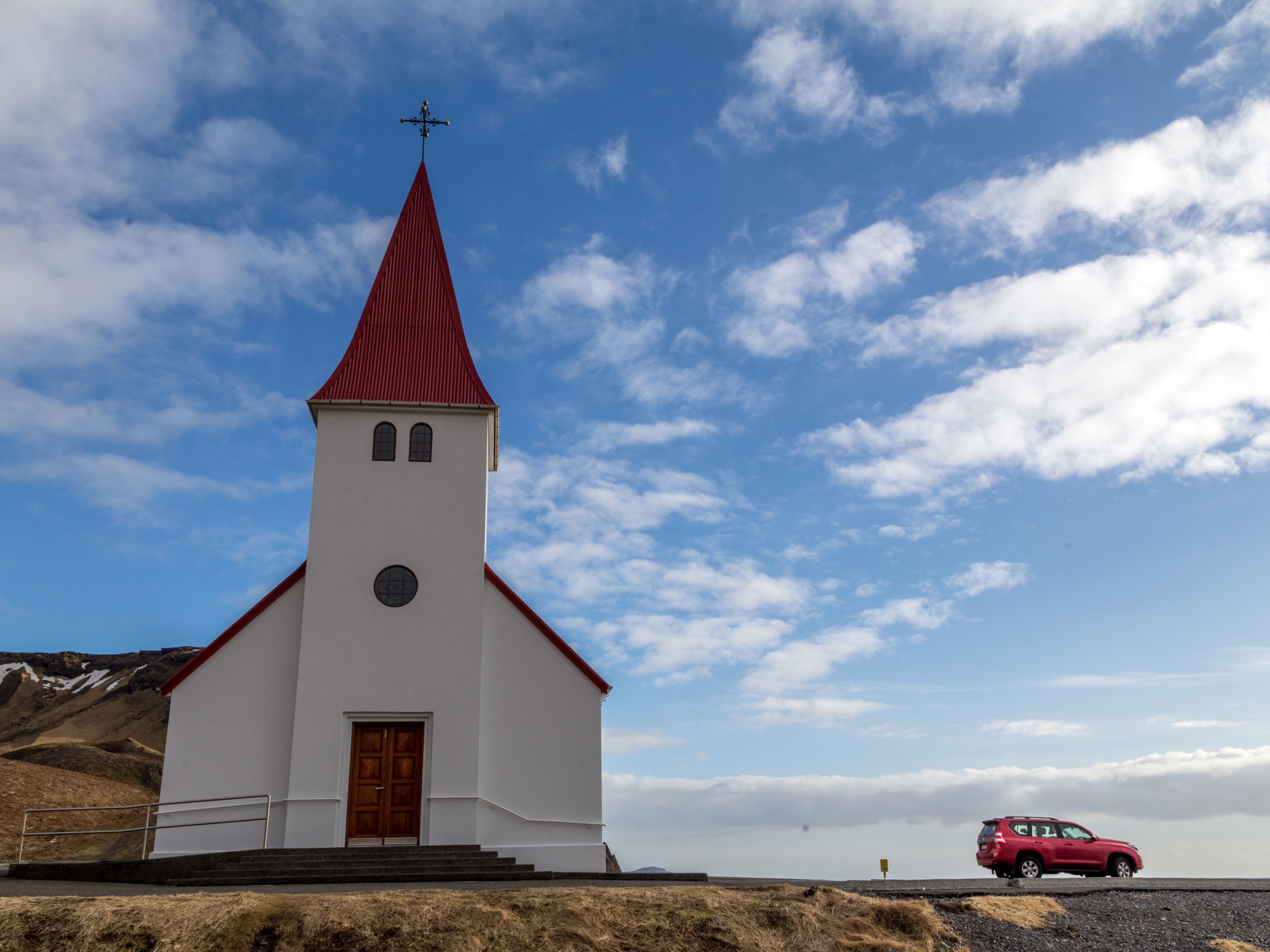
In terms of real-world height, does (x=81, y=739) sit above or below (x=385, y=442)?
below

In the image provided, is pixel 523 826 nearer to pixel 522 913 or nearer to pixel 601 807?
pixel 601 807

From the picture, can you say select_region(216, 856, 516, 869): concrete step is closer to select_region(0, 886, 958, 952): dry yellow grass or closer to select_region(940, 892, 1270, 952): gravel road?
select_region(0, 886, 958, 952): dry yellow grass

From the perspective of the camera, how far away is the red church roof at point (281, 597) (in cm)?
1838

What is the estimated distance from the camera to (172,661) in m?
79.6

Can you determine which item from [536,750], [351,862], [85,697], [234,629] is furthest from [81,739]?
[351,862]

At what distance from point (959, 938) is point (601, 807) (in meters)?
8.60

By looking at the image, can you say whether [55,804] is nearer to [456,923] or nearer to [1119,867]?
[456,923]

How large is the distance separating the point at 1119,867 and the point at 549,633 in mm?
13422

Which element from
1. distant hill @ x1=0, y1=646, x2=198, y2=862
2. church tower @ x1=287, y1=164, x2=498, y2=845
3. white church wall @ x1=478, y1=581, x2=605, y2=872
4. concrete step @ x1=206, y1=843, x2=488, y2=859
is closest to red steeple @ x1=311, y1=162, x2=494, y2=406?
church tower @ x1=287, y1=164, x2=498, y2=845

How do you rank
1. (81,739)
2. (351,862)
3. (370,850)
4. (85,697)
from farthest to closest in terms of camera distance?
(85,697), (81,739), (370,850), (351,862)

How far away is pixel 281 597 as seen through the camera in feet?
62.4

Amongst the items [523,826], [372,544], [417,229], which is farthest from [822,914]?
[417,229]

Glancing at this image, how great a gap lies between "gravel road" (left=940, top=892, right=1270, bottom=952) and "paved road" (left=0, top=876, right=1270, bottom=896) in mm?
745

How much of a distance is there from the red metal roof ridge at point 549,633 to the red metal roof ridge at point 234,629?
3851 mm
